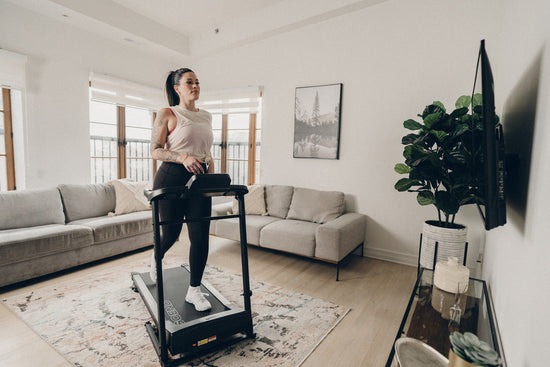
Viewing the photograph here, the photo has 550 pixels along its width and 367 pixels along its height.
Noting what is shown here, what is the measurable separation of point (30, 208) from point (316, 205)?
123 inches

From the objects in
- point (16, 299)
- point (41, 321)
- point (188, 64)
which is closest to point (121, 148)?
point (188, 64)

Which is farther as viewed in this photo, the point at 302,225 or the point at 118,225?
the point at 302,225

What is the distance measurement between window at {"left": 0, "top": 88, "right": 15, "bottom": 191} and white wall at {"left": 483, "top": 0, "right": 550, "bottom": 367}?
471cm

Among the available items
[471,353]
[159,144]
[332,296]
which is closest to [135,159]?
[159,144]

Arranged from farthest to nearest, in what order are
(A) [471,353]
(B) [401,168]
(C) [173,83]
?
1. (B) [401,168]
2. (C) [173,83]
3. (A) [471,353]

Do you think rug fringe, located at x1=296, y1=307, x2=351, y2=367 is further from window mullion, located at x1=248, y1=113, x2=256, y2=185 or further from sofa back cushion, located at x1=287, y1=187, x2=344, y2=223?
window mullion, located at x1=248, y1=113, x2=256, y2=185

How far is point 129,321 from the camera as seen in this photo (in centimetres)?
202

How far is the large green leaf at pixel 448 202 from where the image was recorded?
2199 mm

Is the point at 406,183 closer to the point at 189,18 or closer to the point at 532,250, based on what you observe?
the point at 532,250

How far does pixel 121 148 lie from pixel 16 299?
269 centimetres

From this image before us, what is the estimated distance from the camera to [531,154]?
3.51 feet

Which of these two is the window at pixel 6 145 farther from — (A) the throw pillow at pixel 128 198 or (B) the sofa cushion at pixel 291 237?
(B) the sofa cushion at pixel 291 237

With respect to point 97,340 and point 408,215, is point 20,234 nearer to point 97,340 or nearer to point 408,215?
point 97,340

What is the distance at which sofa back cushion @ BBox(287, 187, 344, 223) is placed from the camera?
3463 mm
